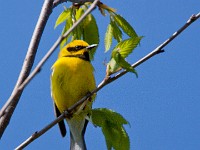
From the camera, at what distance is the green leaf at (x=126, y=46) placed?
2.07m

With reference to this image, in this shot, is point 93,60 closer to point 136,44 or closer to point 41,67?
point 136,44

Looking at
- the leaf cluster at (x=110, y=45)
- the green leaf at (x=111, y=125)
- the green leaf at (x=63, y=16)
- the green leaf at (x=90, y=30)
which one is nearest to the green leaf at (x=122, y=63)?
the leaf cluster at (x=110, y=45)

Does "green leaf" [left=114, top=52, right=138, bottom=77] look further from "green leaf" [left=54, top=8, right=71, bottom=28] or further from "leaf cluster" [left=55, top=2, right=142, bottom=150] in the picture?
"green leaf" [left=54, top=8, right=71, bottom=28]

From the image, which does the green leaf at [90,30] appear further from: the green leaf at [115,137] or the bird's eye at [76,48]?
the bird's eye at [76,48]

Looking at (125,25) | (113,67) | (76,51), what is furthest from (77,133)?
(113,67)

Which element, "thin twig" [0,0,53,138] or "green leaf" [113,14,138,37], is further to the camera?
"green leaf" [113,14,138,37]

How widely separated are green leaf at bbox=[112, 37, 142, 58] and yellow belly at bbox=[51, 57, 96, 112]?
143 centimetres

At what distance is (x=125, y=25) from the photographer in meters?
2.66

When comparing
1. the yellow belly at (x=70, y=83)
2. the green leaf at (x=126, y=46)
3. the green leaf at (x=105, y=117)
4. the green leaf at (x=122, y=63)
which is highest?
the yellow belly at (x=70, y=83)

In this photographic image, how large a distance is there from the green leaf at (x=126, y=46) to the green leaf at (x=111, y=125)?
0.38 meters

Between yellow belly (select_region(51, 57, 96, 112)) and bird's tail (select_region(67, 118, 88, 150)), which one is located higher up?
yellow belly (select_region(51, 57, 96, 112))

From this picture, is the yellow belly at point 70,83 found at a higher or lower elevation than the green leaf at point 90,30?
lower

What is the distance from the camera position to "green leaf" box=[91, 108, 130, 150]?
2.28 metres

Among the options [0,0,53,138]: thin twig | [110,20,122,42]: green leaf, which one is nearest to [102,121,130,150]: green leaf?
[0,0,53,138]: thin twig
